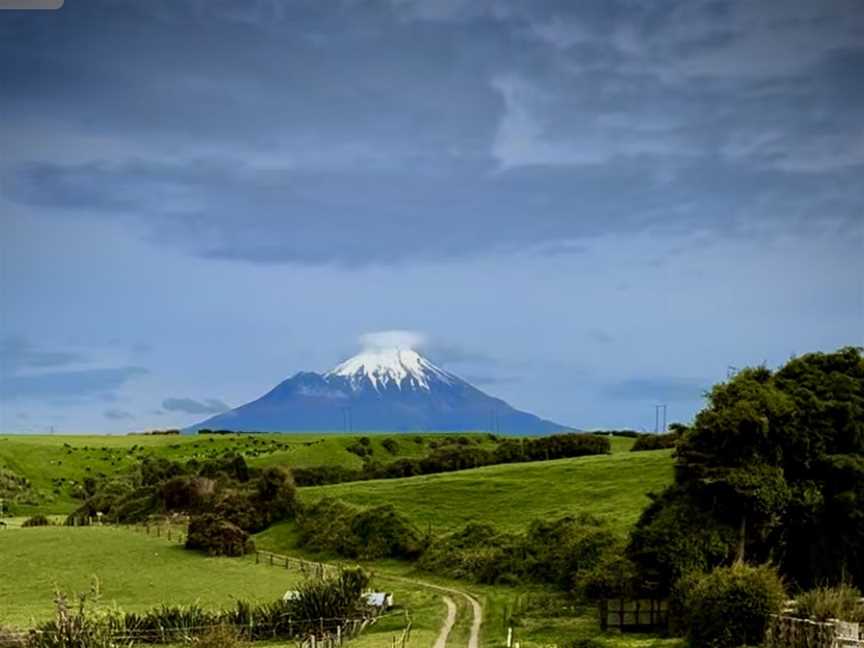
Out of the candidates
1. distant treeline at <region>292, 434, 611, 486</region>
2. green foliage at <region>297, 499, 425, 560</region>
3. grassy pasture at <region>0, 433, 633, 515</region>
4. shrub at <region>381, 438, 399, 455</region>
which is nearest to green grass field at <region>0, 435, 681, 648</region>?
green foliage at <region>297, 499, 425, 560</region>

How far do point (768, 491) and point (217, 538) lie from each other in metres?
38.5

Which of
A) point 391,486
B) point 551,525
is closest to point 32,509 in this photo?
point 391,486

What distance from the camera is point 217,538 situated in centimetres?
6331

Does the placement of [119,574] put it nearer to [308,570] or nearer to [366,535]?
[308,570]

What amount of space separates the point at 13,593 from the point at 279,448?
80116 millimetres

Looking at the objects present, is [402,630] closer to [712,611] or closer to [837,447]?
[712,611]

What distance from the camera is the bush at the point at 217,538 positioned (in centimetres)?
6278

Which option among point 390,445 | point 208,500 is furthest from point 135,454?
point 208,500

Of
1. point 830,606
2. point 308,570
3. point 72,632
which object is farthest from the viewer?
point 308,570

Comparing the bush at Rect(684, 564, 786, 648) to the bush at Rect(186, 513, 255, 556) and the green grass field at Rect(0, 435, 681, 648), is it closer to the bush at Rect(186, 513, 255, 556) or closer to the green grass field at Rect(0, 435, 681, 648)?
the green grass field at Rect(0, 435, 681, 648)

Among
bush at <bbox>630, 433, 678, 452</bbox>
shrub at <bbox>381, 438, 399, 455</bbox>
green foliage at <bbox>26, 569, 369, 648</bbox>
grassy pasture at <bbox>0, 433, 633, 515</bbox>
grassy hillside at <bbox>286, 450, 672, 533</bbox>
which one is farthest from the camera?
shrub at <bbox>381, 438, 399, 455</bbox>

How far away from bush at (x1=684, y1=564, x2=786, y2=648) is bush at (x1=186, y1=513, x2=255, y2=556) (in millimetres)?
37859

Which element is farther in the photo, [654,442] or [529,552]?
[654,442]

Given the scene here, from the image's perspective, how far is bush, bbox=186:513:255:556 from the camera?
6278 cm
